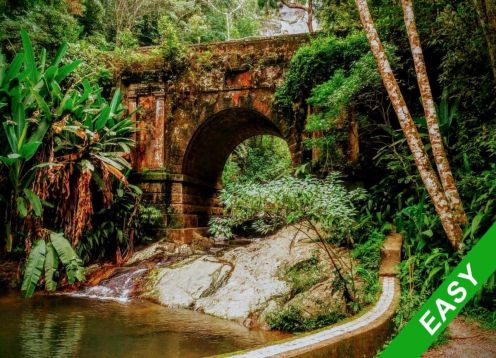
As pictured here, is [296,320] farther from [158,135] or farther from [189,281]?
[158,135]

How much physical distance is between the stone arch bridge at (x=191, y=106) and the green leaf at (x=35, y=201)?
377 centimetres

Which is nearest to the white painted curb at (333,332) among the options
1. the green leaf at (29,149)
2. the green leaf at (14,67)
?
the green leaf at (29,149)

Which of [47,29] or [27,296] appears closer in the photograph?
[27,296]

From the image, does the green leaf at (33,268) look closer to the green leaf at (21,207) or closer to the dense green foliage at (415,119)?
the green leaf at (21,207)

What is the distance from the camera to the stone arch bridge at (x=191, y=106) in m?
10.3

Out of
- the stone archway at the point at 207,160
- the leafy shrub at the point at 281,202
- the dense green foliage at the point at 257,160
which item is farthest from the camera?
the dense green foliage at the point at 257,160

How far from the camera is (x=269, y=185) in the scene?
4.46 meters

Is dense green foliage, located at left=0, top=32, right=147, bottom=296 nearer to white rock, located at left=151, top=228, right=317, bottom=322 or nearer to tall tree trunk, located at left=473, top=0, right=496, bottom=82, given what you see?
white rock, located at left=151, top=228, right=317, bottom=322

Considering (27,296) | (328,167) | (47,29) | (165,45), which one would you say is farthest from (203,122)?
(27,296)

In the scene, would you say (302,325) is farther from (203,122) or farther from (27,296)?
(203,122)

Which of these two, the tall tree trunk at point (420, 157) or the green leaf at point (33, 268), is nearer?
the tall tree trunk at point (420, 157)

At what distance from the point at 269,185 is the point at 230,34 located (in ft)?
56.5

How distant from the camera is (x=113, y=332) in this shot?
4828 mm

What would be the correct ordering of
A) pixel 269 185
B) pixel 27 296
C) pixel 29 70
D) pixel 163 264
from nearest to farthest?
pixel 269 185 → pixel 27 296 → pixel 29 70 → pixel 163 264
